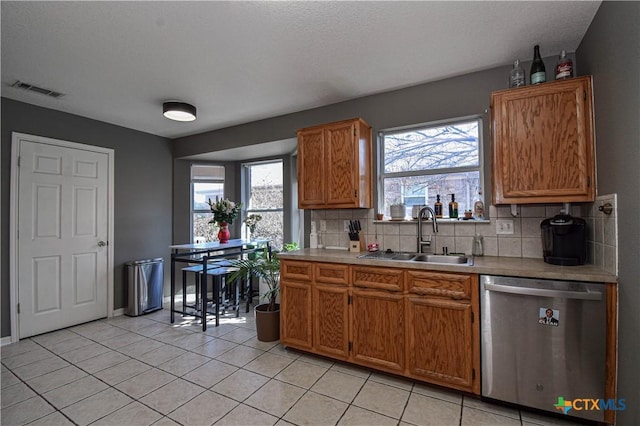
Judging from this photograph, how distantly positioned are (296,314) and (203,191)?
314 cm

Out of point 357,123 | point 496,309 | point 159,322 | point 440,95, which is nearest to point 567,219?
point 496,309

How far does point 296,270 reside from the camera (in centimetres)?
268

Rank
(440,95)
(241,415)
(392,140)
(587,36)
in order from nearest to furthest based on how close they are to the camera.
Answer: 1. (241,415)
2. (587,36)
3. (440,95)
4. (392,140)

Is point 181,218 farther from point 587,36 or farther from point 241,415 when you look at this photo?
point 587,36

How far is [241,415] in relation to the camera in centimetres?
185

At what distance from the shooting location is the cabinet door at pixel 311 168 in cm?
293

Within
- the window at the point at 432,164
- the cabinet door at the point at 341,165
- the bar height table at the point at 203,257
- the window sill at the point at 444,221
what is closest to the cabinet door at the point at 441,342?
the window sill at the point at 444,221

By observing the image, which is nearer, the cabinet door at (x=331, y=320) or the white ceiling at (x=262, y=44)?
the white ceiling at (x=262, y=44)

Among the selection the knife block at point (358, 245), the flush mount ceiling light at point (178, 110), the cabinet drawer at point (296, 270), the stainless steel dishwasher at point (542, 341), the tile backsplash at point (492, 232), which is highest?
the flush mount ceiling light at point (178, 110)

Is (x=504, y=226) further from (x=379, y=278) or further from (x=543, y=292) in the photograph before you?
(x=379, y=278)

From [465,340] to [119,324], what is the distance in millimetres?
3851

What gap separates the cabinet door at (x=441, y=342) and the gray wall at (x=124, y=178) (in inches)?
Answer: 153

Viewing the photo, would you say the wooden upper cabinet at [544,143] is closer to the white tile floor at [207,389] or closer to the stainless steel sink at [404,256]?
the stainless steel sink at [404,256]

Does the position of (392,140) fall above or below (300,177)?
above
